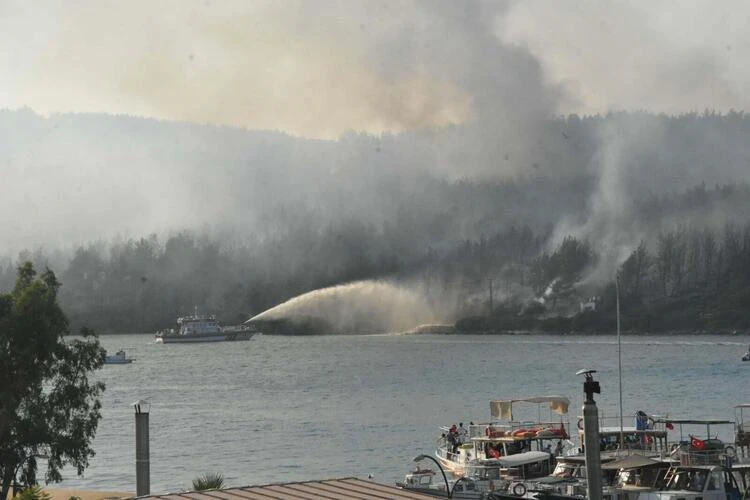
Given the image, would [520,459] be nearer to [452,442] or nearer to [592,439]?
[452,442]

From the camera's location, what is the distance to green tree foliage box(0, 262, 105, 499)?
5538 cm

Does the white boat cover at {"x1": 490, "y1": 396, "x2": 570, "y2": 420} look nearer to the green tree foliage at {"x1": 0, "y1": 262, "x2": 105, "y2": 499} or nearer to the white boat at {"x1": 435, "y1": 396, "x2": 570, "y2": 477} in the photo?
the white boat at {"x1": 435, "y1": 396, "x2": 570, "y2": 477}

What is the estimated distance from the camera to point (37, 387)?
56875mm

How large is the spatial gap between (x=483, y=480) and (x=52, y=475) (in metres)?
22.0

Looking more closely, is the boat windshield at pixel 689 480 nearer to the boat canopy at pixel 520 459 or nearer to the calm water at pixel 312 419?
the boat canopy at pixel 520 459

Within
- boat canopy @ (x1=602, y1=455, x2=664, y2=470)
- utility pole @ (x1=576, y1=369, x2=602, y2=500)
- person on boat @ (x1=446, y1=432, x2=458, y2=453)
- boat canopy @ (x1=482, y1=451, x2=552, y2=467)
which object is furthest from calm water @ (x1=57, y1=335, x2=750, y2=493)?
utility pole @ (x1=576, y1=369, x2=602, y2=500)

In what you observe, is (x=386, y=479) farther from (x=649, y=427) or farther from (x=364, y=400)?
(x=364, y=400)

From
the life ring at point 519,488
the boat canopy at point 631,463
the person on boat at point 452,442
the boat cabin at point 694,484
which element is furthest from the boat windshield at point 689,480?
the person on boat at point 452,442

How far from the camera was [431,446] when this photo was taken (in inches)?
4067

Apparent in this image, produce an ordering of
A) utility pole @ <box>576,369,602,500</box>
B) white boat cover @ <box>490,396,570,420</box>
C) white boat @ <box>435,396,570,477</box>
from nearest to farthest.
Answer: utility pole @ <box>576,369,602,500</box> → white boat @ <box>435,396,570,477</box> → white boat cover @ <box>490,396,570,420</box>

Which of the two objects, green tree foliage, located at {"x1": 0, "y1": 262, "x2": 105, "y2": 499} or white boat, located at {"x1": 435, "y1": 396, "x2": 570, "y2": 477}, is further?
white boat, located at {"x1": 435, "y1": 396, "x2": 570, "y2": 477}

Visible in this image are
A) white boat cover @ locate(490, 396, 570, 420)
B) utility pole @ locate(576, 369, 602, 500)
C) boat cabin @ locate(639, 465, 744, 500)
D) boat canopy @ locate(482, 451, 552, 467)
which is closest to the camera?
utility pole @ locate(576, 369, 602, 500)

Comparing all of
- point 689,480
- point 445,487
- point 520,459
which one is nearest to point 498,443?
point 520,459

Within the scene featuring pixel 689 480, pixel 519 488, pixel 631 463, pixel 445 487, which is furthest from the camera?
pixel 445 487
